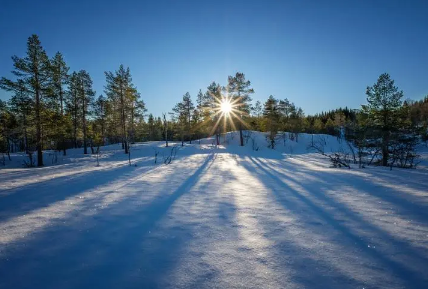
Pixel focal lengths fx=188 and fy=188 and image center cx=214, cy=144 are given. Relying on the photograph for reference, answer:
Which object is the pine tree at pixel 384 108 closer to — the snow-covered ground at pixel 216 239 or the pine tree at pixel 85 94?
the snow-covered ground at pixel 216 239

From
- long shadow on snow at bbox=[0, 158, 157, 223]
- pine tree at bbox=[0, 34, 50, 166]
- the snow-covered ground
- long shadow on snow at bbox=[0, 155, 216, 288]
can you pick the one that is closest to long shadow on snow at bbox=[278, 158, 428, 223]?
the snow-covered ground

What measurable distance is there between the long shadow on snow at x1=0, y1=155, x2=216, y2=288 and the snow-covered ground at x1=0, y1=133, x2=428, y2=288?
0.01 meters

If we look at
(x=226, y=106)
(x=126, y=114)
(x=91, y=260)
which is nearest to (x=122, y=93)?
(x=126, y=114)

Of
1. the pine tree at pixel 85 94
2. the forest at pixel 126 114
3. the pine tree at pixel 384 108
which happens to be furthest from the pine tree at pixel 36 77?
the pine tree at pixel 384 108

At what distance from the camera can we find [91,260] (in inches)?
94.3

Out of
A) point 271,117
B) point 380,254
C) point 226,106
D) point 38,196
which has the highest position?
point 226,106

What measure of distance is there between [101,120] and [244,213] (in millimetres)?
32686

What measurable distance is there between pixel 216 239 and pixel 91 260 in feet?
5.49

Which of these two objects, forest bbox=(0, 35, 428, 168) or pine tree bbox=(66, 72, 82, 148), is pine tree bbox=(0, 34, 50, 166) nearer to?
forest bbox=(0, 35, 428, 168)

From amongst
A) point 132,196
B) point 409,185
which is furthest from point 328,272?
point 409,185

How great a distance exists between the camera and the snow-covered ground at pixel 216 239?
6.75 feet

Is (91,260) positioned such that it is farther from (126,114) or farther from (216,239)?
(126,114)

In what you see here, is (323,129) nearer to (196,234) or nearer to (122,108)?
(122,108)

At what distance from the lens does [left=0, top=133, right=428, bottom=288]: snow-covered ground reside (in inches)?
81.0
